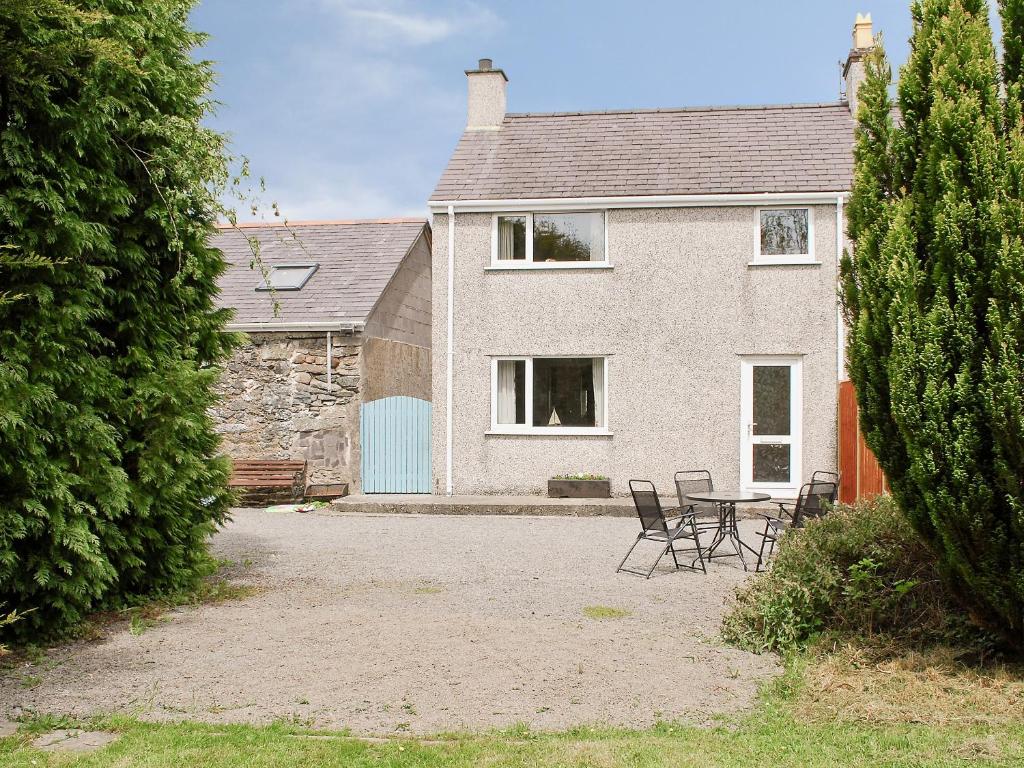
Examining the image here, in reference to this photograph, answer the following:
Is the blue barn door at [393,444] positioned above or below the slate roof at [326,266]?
below

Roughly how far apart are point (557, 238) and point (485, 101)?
3.84m

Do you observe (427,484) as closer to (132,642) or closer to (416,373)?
(416,373)

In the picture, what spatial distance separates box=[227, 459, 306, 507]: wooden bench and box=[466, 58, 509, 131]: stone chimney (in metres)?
7.52

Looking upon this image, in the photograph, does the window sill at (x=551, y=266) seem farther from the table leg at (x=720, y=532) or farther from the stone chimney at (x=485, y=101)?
the table leg at (x=720, y=532)

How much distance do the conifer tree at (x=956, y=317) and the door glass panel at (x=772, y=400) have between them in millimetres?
9448

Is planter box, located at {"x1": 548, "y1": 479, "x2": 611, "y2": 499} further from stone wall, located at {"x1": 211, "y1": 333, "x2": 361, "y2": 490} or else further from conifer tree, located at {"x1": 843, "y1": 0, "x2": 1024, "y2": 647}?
conifer tree, located at {"x1": 843, "y1": 0, "x2": 1024, "y2": 647}

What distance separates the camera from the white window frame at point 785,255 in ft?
49.7

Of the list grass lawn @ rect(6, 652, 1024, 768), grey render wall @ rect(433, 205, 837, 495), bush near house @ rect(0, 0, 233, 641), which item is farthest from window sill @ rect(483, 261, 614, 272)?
grass lawn @ rect(6, 652, 1024, 768)

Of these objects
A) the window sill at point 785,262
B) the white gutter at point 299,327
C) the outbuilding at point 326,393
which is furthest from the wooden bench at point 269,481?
the window sill at point 785,262

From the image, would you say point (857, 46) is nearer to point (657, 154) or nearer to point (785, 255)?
point (657, 154)

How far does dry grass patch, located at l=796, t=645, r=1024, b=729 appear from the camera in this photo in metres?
4.95

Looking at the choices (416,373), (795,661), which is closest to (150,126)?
(795,661)

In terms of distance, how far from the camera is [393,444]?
16719mm

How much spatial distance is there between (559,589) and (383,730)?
3.93 meters
